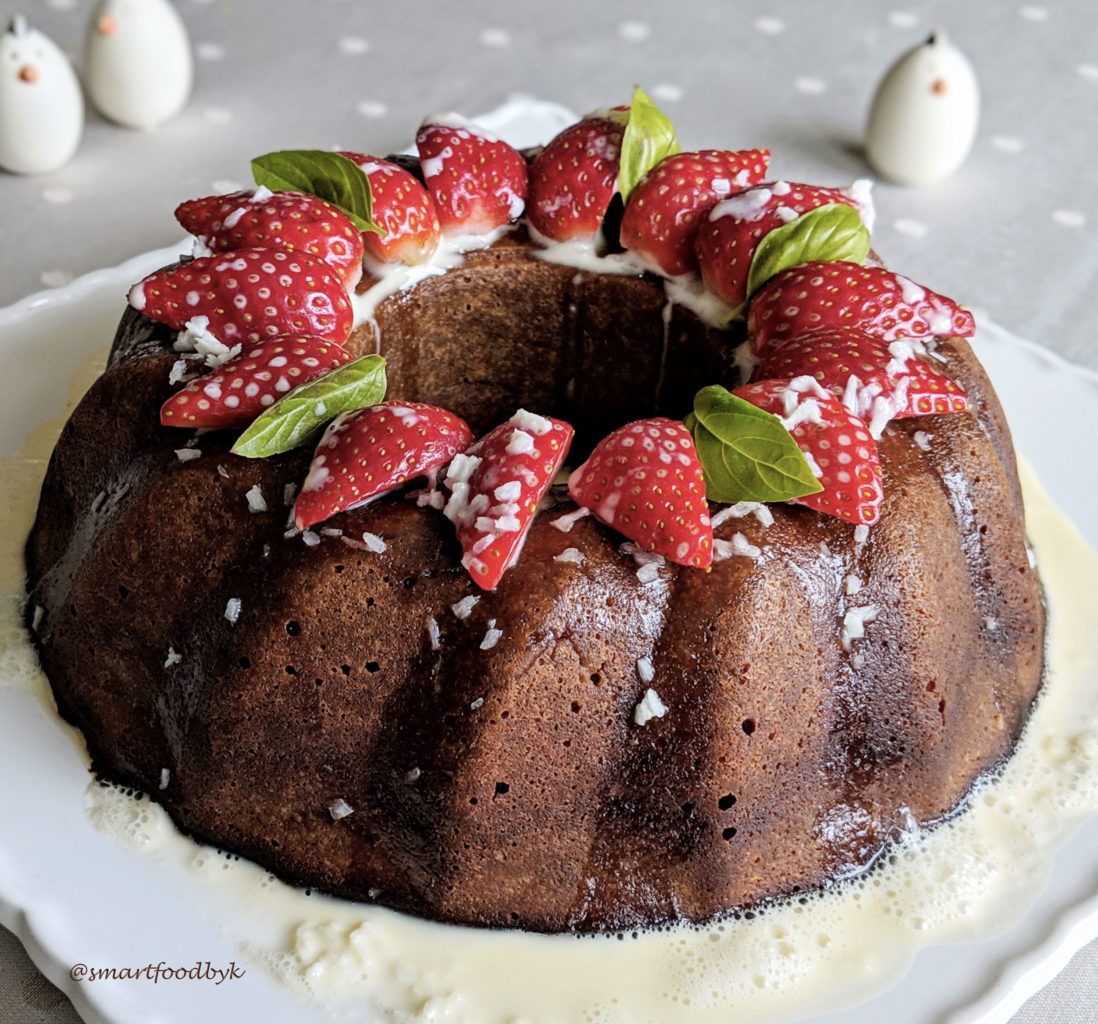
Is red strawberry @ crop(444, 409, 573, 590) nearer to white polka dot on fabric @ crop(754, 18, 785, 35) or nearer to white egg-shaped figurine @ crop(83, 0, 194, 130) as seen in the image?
white egg-shaped figurine @ crop(83, 0, 194, 130)

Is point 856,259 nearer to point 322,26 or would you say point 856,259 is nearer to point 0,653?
point 0,653

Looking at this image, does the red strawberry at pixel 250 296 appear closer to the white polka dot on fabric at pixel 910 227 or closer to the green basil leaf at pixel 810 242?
the green basil leaf at pixel 810 242

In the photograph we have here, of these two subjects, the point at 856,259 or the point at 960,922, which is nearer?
the point at 960,922

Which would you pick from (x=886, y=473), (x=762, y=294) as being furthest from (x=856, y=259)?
(x=886, y=473)

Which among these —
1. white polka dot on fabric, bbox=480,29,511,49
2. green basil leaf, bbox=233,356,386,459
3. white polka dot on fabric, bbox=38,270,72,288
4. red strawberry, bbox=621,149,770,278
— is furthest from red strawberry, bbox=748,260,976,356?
white polka dot on fabric, bbox=480,29,511,49

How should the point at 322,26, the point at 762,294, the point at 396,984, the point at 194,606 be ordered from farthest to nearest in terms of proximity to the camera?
the point at 322,26 → the point at 762,294 → the point at 194,606 → the point at 396,984

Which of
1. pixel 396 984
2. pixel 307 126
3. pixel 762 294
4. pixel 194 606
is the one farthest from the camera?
pixel 307 126

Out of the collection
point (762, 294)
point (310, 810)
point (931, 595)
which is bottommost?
point (310, 810)
